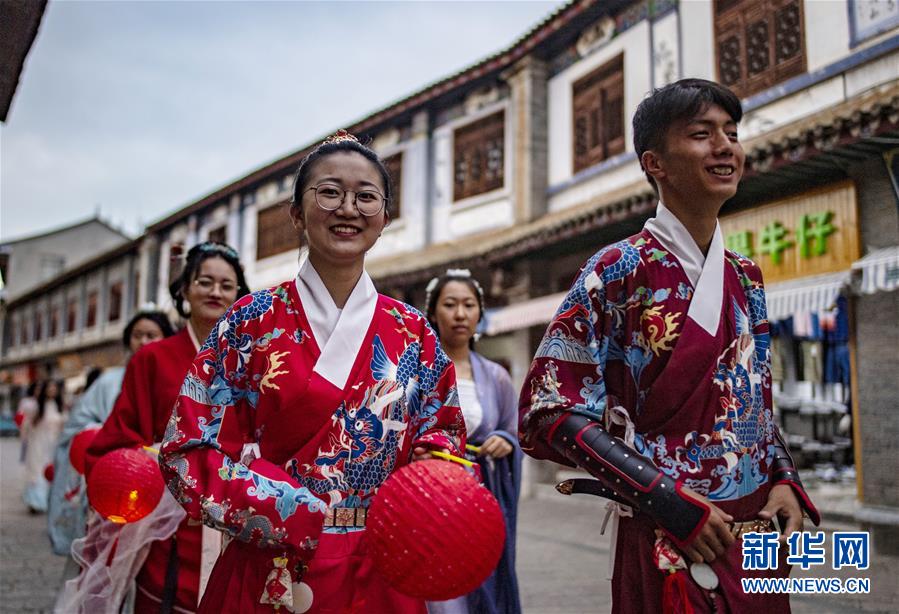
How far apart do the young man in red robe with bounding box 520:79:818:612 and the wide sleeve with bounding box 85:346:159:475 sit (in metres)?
1.81

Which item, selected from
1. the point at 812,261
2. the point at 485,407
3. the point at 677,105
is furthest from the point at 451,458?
the point at 812,261

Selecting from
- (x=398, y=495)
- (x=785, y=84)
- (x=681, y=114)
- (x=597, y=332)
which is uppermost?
(x=785, y=84)

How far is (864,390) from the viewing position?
23.7 feet

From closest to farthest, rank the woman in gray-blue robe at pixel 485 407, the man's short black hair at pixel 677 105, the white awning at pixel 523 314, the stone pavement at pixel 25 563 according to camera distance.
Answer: the man's short black hair at pixel 677 105
the woman in gray-blue robe at pixel 485 407
the stone pavement at pixel 25 563
the white awning at pixel 523 314

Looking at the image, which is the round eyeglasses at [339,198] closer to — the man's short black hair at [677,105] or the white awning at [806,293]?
the man's short black hair at [677,105]

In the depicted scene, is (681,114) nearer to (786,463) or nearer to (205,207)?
(786,463)

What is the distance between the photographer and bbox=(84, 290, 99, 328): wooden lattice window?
29672 millimetres

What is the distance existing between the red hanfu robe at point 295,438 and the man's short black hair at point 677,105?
2.57ft

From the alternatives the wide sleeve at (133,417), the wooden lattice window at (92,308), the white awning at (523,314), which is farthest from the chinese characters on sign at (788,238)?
the wooden lattice window at (92,308)

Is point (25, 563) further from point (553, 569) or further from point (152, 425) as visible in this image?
point (152, 425)

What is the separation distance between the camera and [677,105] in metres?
1.87

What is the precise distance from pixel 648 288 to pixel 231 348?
Answer: 966mm

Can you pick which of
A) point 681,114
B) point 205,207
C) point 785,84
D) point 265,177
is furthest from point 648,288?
point 205,207

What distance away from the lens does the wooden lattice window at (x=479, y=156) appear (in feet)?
41.4
